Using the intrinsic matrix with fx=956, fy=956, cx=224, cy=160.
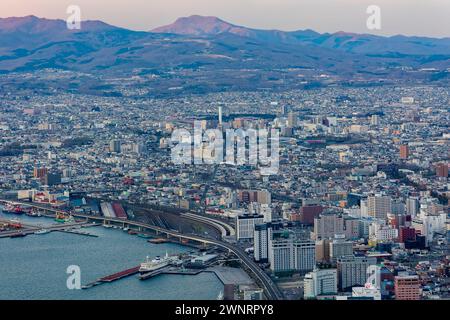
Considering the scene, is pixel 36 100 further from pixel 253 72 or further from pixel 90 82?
pixel 253 72

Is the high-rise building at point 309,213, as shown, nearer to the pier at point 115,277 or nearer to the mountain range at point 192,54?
the pier at point 115,277

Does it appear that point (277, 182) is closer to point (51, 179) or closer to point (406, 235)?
point (51, 179)

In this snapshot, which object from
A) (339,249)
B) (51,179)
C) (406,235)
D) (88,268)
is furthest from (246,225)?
(51,179)

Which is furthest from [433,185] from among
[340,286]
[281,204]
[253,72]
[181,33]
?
[181,33]

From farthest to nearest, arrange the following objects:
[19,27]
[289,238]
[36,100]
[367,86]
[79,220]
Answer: [19,27], [367,86], [36,100], [79,220], [289,238]

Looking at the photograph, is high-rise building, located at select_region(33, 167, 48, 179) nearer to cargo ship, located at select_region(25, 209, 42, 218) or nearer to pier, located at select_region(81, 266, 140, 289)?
cargo ship, located at select_region(25, 209, 42, 218)
